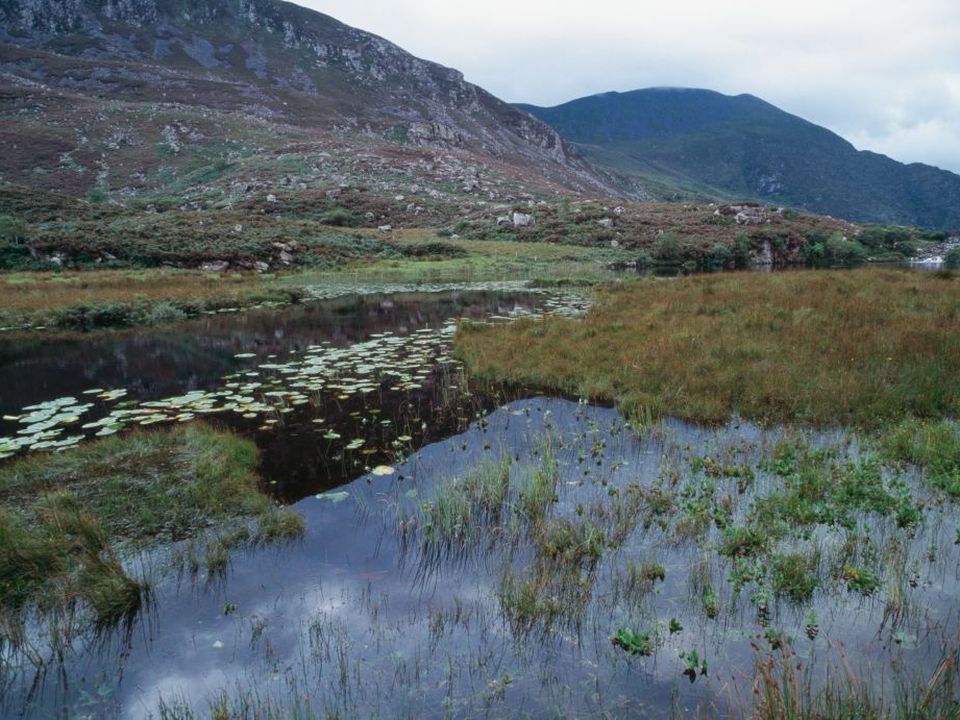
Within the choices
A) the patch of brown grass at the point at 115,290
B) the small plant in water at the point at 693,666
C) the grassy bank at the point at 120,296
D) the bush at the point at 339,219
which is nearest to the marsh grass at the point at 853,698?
the small plant in water at the point at 693,666

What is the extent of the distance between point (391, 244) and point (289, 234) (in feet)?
28.8

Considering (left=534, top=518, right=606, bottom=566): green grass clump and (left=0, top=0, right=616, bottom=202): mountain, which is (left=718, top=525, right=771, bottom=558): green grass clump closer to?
(left=534, top=518, right=606, bottom=566): green grass clump

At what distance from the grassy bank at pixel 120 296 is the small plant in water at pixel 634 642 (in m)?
22.3

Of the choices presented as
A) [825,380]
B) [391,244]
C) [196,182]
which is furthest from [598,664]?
[196,182]


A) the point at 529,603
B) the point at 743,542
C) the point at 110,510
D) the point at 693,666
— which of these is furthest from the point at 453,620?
the point at 110,510

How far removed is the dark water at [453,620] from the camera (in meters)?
4.16

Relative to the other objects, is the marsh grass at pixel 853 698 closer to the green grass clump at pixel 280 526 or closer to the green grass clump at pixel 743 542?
the green grass clump at pixel 743 542

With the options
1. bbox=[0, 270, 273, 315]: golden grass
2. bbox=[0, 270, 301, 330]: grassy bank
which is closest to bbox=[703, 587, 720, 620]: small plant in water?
bbox=[0, 270, 301, 330]: grassy bank

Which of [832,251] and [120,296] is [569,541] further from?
[832,251]

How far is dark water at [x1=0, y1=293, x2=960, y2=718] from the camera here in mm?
4160

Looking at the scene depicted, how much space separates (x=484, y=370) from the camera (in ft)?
43.4

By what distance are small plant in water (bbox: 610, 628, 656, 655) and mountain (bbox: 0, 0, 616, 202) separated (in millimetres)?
70073

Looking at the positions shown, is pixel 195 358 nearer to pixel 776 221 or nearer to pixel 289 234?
pixel 289 234

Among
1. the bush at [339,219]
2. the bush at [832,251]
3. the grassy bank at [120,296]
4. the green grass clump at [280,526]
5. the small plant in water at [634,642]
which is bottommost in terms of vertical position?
the grassy bank at [120,296]
